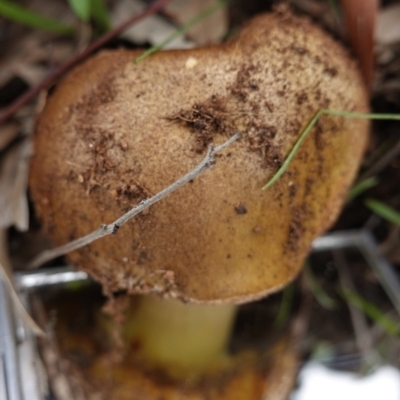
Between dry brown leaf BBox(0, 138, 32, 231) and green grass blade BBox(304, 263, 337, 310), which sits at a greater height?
dry brown leaf BBox(0, 138, 32, 231)

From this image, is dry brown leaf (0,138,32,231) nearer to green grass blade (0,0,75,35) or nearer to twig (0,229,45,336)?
twig (0,229,45,336)

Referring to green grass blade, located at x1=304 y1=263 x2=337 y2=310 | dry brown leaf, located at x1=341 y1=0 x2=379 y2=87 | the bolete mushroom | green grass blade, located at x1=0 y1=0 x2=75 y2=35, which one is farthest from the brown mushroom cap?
green grass blade, located at x1=304 y1=263 x2=337 y2=310

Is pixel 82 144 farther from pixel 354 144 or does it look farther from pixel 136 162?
pixel 354 144

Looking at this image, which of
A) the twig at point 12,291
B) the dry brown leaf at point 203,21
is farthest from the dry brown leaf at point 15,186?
the dry brown leaf at point 203,21

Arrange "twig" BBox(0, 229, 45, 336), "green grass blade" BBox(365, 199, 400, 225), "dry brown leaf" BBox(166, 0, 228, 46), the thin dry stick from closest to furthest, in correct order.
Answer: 1. the thin dry stick
2. "twig" BBox(0, 229, 45, 336)
3. "dry brown leaf" BBox(166, 0, 228, 46)
4. "green grass blade" BBox(365, 199, 400, 225)

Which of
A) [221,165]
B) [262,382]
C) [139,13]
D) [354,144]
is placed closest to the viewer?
[221,165]

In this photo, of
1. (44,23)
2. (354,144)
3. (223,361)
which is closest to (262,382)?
(223,361)

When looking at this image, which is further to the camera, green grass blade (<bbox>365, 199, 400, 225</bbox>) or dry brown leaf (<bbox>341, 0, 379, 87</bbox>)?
green grass blade (<bbox>365, 199, 400, 225</bbox>)
